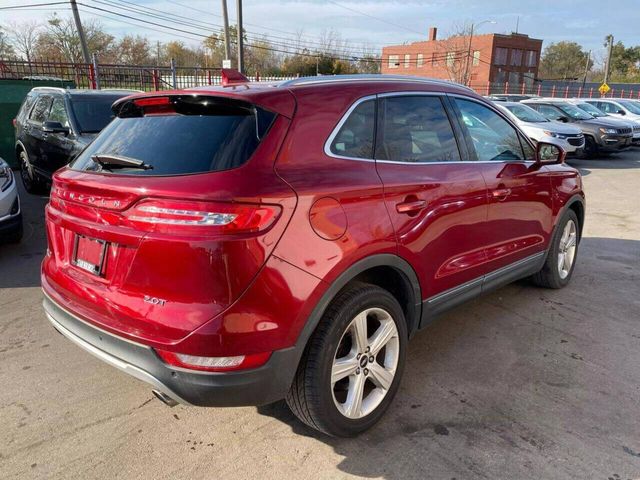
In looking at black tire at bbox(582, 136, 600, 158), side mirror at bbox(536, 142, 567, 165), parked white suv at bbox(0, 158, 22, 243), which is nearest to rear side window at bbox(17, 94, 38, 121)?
parked white suv at bbox(0, 158, 22, 243)

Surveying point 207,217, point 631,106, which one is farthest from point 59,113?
point 631,106

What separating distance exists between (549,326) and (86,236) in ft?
11.4

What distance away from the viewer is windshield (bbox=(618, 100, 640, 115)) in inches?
793

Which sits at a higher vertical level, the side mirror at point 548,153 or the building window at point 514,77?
the building window at point 514,77

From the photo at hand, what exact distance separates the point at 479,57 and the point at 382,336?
6778cm

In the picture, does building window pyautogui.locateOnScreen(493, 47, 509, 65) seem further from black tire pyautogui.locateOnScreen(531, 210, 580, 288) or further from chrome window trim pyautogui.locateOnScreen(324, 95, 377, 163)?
chrome window trim pyautogui.locateOnScreen(324, 95, 377, 163)

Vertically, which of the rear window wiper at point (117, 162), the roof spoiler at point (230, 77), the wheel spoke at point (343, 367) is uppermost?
the roof spoiler at point (230, 77)

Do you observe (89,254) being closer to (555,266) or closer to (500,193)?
(500,193)

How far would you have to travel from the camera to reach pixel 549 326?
4098 mm

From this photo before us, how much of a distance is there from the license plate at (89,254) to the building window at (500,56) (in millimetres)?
67456

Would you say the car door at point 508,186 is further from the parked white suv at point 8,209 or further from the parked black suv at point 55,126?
the parked black suv at point 55,126

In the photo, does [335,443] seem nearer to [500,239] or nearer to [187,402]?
[187,402]

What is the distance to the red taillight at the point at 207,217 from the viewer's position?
206cm

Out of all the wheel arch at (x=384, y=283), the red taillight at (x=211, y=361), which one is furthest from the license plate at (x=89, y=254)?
the wheel arch at (x=384, y=283)
